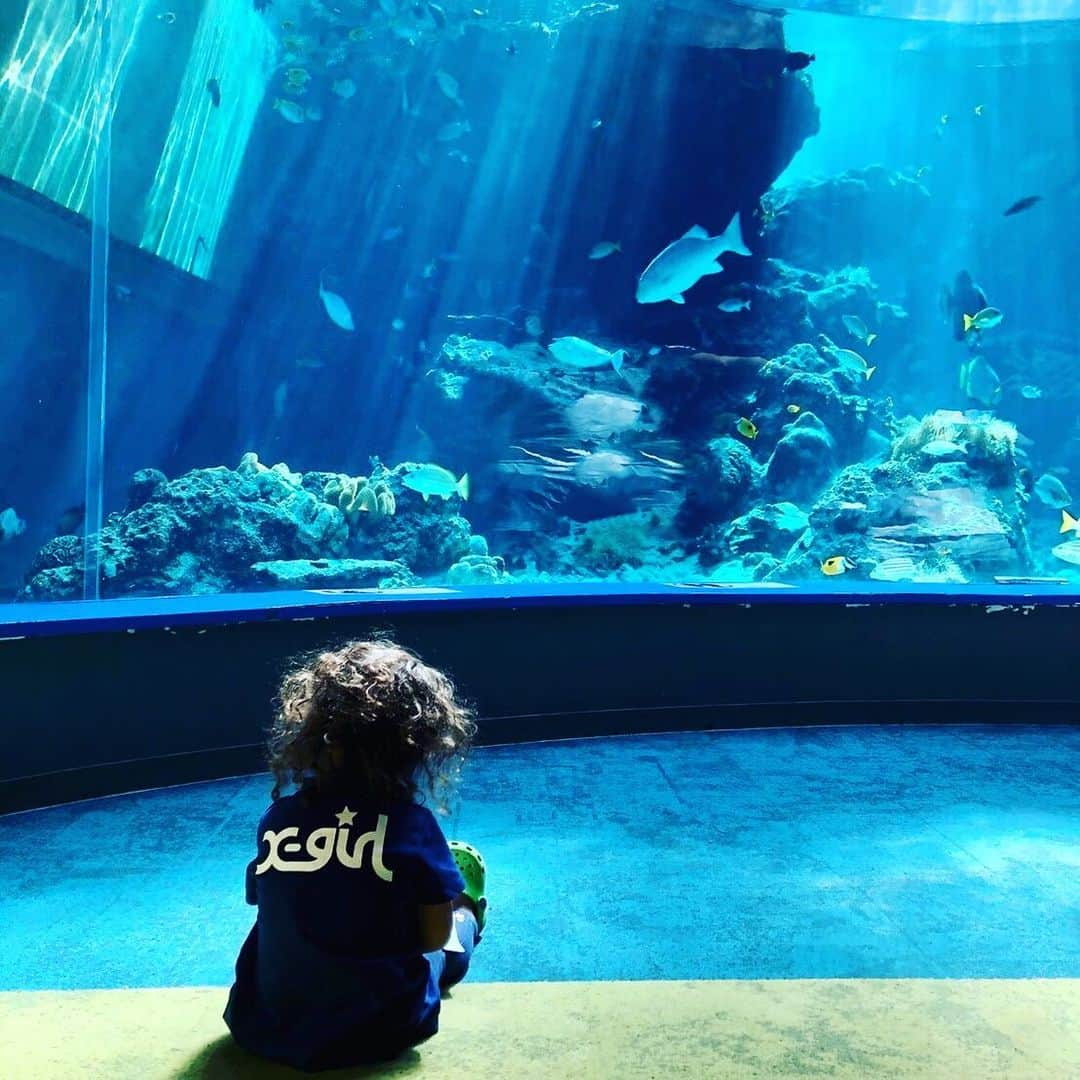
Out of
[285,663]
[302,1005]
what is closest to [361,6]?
[285,663]

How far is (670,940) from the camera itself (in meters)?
2.36

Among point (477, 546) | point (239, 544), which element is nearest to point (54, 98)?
point (239, 544)

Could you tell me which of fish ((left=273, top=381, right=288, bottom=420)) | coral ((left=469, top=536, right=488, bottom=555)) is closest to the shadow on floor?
coral ((left=469, top=536, right=488, bottom=555))

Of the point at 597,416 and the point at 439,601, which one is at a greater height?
the point at 597,416

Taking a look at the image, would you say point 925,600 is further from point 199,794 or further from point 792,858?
point 199,794

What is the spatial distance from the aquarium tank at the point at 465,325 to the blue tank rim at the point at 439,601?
343 cm

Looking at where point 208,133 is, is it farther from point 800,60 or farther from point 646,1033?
point 646,1033

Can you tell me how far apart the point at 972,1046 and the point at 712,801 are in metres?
2.36

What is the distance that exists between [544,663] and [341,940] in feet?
10.5

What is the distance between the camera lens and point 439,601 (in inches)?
161

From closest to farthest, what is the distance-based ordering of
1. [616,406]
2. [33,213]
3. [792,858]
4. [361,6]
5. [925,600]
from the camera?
[792,858] → [925,600] → [33,213] → [616,406] → [361,6]

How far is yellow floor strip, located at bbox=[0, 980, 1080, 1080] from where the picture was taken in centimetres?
111

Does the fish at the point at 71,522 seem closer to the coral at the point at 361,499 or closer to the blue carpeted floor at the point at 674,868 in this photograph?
the coral at the point at 361,499

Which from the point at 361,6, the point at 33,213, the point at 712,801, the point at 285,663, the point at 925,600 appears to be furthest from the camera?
the point at 361,6
